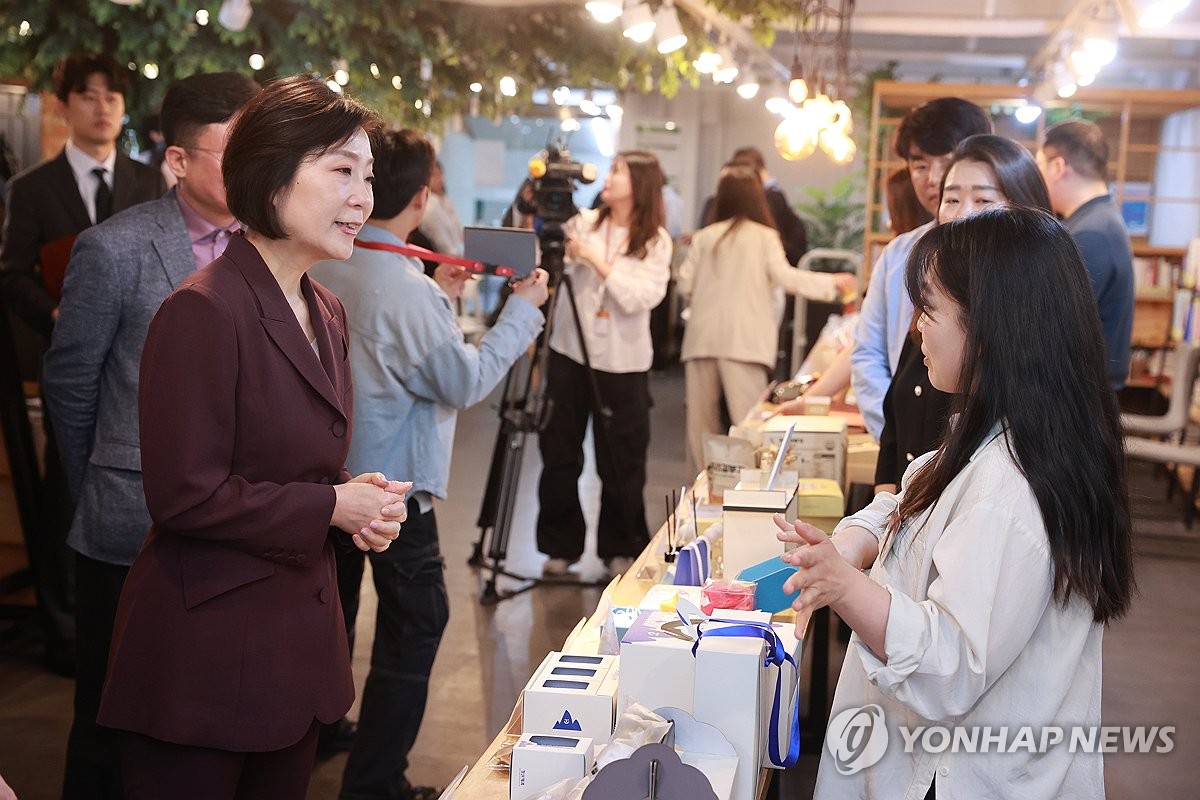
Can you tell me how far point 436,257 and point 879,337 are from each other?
4.13ft

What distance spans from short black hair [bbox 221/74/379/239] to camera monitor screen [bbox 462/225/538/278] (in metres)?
1.31

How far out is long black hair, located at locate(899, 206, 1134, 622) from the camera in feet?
4.83

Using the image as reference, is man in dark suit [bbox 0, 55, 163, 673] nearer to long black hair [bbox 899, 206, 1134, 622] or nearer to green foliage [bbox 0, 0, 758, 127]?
green foliage [bbox 0, 0, 758, 127]

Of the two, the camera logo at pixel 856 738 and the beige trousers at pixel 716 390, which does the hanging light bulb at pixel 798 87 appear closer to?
the beige trousers at pixel 716 390

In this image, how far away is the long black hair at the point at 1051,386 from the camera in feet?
4.83

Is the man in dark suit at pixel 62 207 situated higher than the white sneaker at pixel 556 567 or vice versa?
the man in dark suit at pixel 62 207

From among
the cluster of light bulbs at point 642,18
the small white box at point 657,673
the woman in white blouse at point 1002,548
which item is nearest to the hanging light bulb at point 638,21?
the cluster of light bulbs at point 642,18

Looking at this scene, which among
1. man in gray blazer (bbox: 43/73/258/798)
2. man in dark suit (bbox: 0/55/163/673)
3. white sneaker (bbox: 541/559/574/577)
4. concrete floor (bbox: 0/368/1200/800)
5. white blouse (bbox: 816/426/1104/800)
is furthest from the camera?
white sneaker (bbox: 541/559/574/577)

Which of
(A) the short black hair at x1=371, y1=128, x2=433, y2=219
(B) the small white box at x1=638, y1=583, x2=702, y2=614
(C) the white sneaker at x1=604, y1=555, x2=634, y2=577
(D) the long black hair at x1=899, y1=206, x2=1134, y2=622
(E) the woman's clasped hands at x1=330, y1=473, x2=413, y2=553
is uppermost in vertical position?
(A) the short black hair at x1=371, y1=128, x2=433, y2=219

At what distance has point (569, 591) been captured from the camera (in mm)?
4840

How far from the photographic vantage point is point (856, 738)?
1.64m

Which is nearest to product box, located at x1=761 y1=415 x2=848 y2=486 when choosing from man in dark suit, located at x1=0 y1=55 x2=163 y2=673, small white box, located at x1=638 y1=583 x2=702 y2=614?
small white box, located at x1=638 y1=583 x2=702 y2=614

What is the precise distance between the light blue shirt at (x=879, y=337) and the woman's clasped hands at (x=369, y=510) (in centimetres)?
172

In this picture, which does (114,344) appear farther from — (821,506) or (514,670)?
(514,670)
